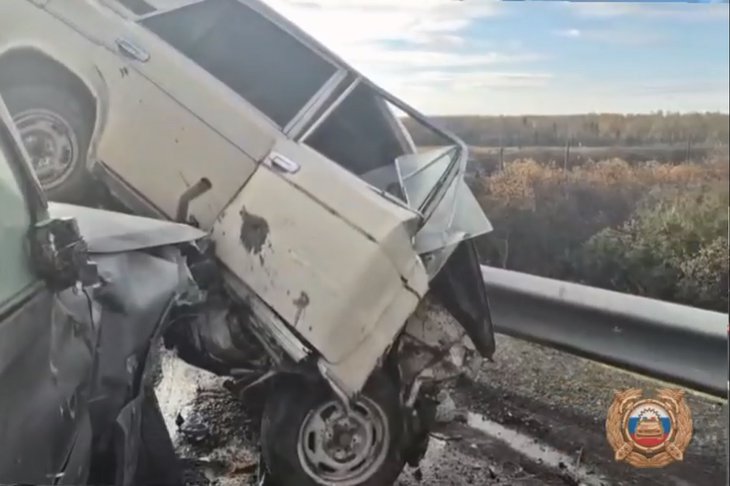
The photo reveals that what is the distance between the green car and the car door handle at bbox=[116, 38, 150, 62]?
12.9 inches

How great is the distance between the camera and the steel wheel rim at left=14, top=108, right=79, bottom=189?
2195 mm

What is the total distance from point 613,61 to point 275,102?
34.0 inches

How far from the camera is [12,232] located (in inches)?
82.1

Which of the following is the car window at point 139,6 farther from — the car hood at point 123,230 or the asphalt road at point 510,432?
the asphalt road at point 510,432

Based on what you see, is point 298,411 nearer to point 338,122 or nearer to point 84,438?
point 84,438

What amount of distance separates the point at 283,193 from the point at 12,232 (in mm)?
653

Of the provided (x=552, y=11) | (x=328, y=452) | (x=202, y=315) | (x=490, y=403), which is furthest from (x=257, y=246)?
(x=552, y=11)

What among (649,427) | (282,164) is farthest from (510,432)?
(282,164)

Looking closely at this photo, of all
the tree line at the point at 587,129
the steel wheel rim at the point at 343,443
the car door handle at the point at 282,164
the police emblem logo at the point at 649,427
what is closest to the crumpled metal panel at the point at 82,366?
the car door handle at the point at 282,164

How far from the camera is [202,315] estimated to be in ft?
7.42

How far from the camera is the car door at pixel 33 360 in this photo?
196 centimetres

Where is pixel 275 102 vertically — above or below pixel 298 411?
above

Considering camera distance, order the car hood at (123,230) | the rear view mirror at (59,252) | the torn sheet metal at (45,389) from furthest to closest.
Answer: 1. the car hood at (123,230)
2. the rear view mirror at (59,252)
3. the torn sheet metal at (45,389)

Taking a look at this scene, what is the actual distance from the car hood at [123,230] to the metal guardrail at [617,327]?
80cm
